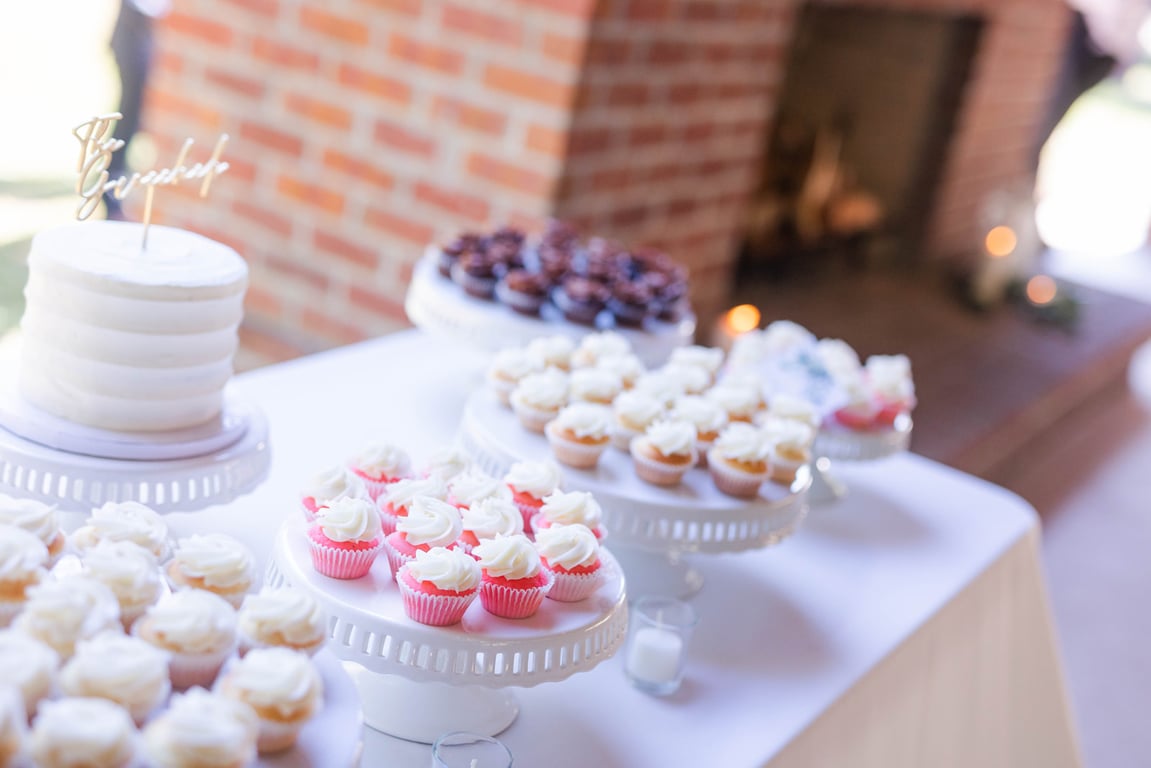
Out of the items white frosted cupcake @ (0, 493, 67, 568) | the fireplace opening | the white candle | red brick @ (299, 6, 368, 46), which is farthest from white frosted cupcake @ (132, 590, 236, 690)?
the fireplace opening

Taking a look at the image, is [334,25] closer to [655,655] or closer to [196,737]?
[655,655]

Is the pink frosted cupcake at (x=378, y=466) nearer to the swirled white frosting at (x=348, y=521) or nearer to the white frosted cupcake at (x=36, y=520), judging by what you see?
the swirled white frosting at (x=348, y=521)

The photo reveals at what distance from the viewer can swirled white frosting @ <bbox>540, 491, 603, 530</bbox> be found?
3.33ft

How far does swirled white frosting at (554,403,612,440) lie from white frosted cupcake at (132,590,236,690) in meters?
0.50

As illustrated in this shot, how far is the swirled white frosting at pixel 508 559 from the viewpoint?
0.90 meters

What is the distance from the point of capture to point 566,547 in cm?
96

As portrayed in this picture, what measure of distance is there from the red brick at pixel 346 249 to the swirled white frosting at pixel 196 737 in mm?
1976

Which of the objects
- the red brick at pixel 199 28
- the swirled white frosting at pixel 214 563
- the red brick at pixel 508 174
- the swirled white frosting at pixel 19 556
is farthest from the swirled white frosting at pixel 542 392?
the red brick at pixel 199 28

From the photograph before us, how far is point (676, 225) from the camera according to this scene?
9.02ft

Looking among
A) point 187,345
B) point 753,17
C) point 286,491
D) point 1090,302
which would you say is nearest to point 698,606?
point 286,491

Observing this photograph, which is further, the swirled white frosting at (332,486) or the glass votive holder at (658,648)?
the glass votive holder at (658,648)

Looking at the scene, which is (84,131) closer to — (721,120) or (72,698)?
(72,698)

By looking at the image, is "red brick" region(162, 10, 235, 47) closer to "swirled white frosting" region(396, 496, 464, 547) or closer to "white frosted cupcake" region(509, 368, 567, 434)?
"white frosted cupcake" region(509, 368, 567, 434)

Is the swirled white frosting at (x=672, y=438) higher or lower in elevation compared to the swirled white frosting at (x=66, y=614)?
lower
